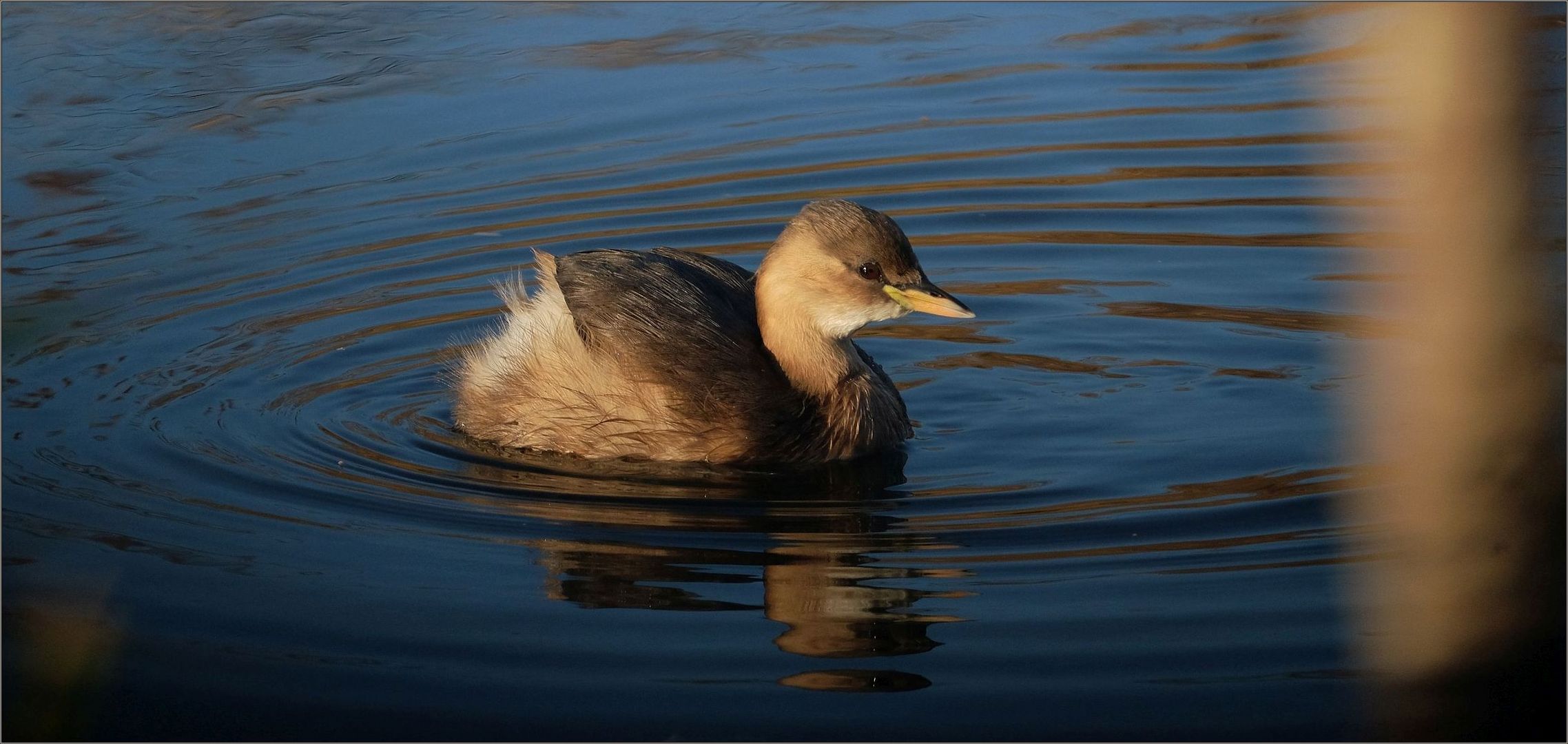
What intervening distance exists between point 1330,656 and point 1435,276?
2.88 m

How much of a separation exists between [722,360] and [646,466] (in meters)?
0.48

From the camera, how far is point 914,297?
6.24 meters

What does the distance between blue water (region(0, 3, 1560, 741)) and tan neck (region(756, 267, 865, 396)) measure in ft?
1.30

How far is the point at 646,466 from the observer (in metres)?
6.17

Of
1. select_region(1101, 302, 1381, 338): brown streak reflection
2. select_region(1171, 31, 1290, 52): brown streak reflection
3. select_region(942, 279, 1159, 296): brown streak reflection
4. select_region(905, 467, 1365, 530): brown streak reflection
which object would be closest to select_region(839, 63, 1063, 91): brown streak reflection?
select_region(1171, 31, 1290, 52): brown streak reflection

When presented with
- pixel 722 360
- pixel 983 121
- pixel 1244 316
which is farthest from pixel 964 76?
pixel 722 360

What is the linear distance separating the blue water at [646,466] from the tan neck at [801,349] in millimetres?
397

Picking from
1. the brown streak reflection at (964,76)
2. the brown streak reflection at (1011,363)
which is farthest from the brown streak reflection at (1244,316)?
the brown streak reflection at (964,76)

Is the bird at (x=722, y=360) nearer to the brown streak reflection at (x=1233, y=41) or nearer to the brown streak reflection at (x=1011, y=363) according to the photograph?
the brown streak reflection at (x=1011, y=363)

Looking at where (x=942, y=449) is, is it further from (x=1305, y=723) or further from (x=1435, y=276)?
(x=1435, y=276)

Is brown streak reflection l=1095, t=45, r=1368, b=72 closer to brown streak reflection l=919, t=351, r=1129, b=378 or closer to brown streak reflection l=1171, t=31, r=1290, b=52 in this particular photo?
brown streak reflection l=1171, t=31, r=1290, b=52

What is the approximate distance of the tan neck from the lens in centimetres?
633

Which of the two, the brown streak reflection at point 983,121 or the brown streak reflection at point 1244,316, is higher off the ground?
the brown streak reflection at point 983,121

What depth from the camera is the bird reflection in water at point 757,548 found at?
468 centimetres
